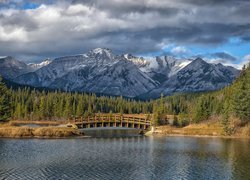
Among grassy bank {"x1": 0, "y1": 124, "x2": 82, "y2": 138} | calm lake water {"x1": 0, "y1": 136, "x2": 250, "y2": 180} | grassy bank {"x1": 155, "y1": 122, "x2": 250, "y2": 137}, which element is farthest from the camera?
grassy bank {"x1": 155, "y1": 122, "x2": 250, "y2": 137}

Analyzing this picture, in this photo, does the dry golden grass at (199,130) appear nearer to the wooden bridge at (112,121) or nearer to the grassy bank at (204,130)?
the grassy bank at (204,130)

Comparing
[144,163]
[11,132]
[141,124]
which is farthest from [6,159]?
[141,124]

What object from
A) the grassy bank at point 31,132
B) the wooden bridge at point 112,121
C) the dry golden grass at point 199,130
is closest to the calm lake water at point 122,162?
the grassy bank at point 31,132

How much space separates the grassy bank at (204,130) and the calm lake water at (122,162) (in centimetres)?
3441

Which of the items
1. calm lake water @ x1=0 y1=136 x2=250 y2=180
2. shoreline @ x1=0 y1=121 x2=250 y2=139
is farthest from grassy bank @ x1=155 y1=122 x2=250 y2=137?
calm lake water @ x1=0 y1=136 x2=250 y2=180

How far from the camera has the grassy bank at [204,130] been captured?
131212mm

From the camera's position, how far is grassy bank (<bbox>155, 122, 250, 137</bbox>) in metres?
131

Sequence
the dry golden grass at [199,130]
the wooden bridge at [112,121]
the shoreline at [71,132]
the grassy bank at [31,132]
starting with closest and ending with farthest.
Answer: the grassy bank at [31,132], the shoreline at [71,132], the dry golden grass at [199,130], the wooden bridge at [112,121]

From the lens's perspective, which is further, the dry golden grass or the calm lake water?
the dry golden grass

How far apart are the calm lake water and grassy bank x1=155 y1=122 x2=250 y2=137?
34.4 m

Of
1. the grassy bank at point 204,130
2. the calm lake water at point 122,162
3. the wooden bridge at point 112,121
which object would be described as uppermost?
the wooden bridge at point 112,121

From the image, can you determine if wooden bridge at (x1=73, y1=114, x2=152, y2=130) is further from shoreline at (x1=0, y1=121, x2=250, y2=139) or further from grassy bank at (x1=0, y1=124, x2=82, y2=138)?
grassy bank at (x1=0, y1=124, x2=82, y2=138)

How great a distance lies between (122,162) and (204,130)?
243 ft

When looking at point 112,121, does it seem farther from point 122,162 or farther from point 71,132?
point 122,162
